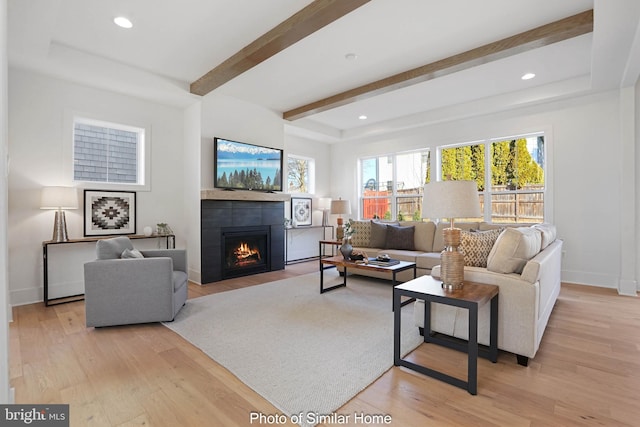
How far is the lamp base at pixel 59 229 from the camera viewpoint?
362 cm

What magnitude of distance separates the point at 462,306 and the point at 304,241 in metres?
5.04

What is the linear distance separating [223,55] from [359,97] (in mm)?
2059

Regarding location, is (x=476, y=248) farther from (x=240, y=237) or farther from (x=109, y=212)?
(x=109, y=212)

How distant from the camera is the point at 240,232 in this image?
5.01m

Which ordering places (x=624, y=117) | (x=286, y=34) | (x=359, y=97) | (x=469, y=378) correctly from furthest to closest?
(x=359, y=97)
(x=624, y=117)
(x=286, y=34)
(x=469, y=378)

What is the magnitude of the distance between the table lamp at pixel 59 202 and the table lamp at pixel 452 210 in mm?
4010

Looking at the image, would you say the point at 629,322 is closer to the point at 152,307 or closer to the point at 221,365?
the point at 221,365

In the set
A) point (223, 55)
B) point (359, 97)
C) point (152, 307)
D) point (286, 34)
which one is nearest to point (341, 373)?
point (152, 307)

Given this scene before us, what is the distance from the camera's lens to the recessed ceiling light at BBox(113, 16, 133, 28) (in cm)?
292

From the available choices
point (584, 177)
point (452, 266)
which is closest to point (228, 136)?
point (452, 266)

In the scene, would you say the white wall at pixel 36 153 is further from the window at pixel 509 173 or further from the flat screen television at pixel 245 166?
the window at pixel 509 173

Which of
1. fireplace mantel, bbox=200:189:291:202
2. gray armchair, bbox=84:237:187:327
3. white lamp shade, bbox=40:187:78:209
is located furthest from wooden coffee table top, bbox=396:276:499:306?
white lamp shade, bbox=40:187:78:209

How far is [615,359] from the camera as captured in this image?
2.27 metres

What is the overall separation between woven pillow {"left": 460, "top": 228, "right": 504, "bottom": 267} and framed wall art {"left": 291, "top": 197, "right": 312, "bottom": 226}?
4.31 m
